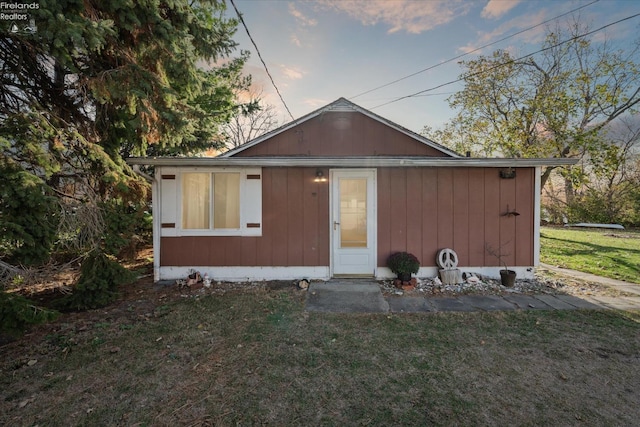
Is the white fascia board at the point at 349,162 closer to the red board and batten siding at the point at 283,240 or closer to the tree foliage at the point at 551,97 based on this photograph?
the red board and batten siding at the point at 283,240

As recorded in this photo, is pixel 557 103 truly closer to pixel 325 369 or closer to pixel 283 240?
pixel 283 240

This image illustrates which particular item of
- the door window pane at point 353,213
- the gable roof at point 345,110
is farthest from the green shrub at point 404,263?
the gable roof at point 345,110

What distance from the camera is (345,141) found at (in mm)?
6246

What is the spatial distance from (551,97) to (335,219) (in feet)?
36.0

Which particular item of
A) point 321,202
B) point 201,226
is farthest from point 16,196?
point 321,202

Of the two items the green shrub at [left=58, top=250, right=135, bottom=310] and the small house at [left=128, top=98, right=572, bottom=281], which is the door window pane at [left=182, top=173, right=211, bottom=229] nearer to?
the small house at [left=128, top=98, right=572, bottom=281]

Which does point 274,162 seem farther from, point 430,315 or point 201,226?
point 430,315

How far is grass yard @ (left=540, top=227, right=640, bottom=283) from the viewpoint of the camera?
6.19m

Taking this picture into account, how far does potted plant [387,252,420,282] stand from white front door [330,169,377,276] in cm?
48

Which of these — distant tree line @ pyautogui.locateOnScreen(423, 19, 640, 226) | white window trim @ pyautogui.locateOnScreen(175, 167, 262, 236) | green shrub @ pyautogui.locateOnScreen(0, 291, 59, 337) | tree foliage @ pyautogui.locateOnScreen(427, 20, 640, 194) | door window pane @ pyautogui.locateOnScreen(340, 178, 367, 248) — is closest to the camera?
green shrub @ pyautogui.locateOnScreen(0, 291, 59, 337)

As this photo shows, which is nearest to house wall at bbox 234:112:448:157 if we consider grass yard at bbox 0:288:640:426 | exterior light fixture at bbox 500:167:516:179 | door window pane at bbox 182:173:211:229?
exterior light fixture at bbox 500:167:516:179

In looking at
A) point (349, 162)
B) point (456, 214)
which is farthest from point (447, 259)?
point (349, 162)

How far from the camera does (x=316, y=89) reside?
9352mm

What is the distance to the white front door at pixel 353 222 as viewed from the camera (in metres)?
5.52
